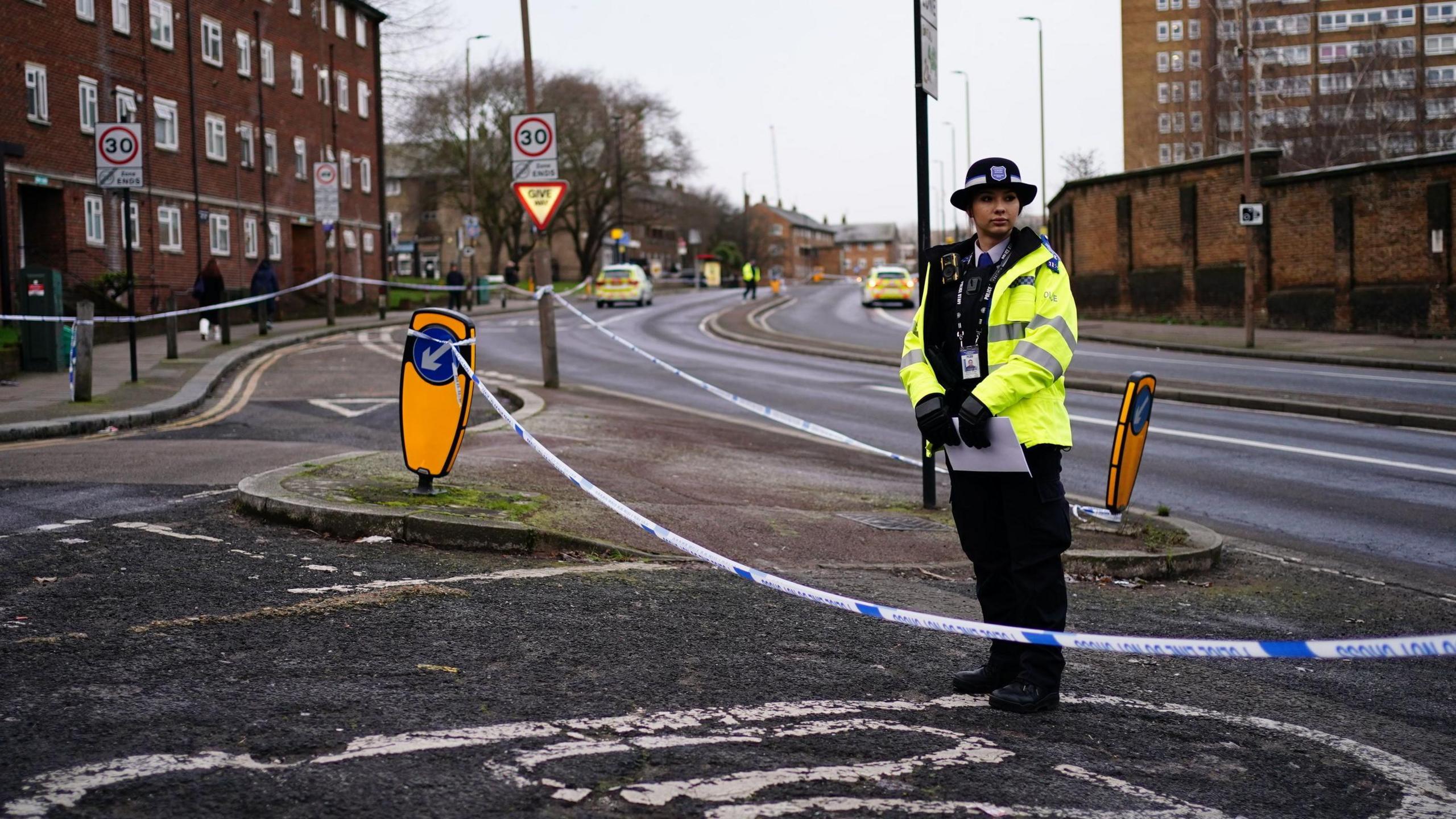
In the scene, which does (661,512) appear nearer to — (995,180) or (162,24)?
(995,180)

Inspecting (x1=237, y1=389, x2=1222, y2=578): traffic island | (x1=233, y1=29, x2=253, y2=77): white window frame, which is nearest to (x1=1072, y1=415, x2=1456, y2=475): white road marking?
(x1=237, y1=389, x2=1222, y2=578): traffic island

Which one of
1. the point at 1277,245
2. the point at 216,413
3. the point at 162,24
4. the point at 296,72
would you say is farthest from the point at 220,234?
the point at 1277,245

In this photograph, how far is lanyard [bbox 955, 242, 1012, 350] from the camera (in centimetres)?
482

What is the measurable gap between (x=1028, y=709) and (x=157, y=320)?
3027 centimetres

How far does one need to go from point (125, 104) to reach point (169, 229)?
12.5 ft

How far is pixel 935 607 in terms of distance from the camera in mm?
6387

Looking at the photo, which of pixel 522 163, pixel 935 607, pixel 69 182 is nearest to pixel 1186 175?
pixel 522 163

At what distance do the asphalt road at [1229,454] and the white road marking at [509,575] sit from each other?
13.8 ft

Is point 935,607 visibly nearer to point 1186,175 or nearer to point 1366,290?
point 1366,290

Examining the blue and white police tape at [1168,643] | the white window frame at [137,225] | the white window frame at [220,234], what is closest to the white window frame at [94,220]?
the white window frame at [137,225]

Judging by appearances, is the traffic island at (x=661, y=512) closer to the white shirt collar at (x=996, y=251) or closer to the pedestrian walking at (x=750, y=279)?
the white shirt collar at (x=996, y=251)

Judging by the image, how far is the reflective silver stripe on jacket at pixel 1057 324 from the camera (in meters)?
4.68

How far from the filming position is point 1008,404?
465 centimetres

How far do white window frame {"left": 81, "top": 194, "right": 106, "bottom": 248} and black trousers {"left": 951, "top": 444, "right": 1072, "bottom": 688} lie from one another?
33.2 meters
